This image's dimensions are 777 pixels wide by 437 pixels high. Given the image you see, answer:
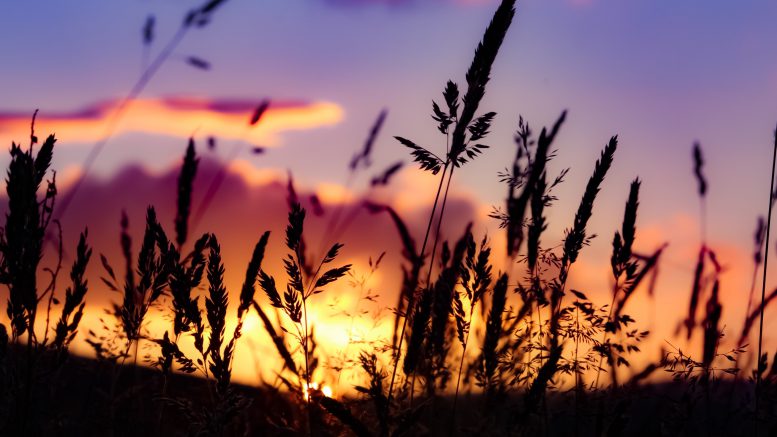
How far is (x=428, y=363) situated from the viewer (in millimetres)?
3938

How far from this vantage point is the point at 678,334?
5695mm

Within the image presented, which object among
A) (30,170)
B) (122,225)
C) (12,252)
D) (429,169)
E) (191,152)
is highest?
(191,152)

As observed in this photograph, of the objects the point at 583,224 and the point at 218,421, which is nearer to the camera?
the point at 218,421

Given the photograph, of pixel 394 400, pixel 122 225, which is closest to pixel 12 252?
pixel 394 400

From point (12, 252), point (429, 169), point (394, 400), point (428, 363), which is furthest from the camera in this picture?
point (428, 363)

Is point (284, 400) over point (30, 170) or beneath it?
beneath

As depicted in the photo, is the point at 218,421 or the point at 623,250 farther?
the point at 623,250

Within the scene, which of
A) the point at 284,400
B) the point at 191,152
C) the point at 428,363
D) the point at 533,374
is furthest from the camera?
the point at 191,152

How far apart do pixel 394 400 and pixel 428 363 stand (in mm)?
353

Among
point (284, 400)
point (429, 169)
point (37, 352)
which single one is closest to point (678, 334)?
point (284, 400)

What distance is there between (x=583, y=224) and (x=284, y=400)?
250 centimetres

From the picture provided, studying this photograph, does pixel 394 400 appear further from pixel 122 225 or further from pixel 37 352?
pixel 122 225

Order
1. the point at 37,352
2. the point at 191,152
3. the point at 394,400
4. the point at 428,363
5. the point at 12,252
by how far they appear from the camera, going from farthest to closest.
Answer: the point at 191,152 < the point at 428,363 < the point at 394,400 < the point at 37,352 < the point at 12,252

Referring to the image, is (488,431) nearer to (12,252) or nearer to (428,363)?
(428,363)
